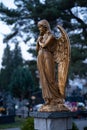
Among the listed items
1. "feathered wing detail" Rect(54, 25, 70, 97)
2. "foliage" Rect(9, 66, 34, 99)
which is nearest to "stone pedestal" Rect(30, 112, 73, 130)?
"feathered wing detail" Rect(54, 25, 70, 97)

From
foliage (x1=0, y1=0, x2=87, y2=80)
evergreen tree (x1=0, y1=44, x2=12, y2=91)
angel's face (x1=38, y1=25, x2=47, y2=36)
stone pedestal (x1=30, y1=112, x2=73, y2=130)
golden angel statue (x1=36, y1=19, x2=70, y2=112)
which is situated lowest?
stone pedestal (x1=30, y1=112, x2=73, y2=130)

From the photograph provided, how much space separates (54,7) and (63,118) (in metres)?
10.3

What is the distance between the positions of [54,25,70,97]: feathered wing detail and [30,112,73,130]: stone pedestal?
62 cm

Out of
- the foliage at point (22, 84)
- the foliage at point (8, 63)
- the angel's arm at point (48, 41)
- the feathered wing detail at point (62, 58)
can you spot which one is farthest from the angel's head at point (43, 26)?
the foliage at point (8, 63)

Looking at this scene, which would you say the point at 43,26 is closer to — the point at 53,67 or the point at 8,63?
the point at 53,67

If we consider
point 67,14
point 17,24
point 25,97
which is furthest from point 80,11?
point 25,97

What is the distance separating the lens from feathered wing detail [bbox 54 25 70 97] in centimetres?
1060

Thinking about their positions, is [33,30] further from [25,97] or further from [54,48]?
[25,97]

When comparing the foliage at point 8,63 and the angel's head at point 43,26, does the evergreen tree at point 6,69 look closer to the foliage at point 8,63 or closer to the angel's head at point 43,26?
the foliage at point 8,63

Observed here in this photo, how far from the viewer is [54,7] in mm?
19766

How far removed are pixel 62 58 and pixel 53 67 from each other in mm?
352

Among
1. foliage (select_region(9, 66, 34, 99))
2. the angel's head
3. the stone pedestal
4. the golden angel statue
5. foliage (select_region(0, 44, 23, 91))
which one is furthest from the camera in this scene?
foliage (select_region(0, 44, 23, 91))

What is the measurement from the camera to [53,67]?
10625 millimetres

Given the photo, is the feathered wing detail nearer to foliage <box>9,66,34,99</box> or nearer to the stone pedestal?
the stone pedestal
